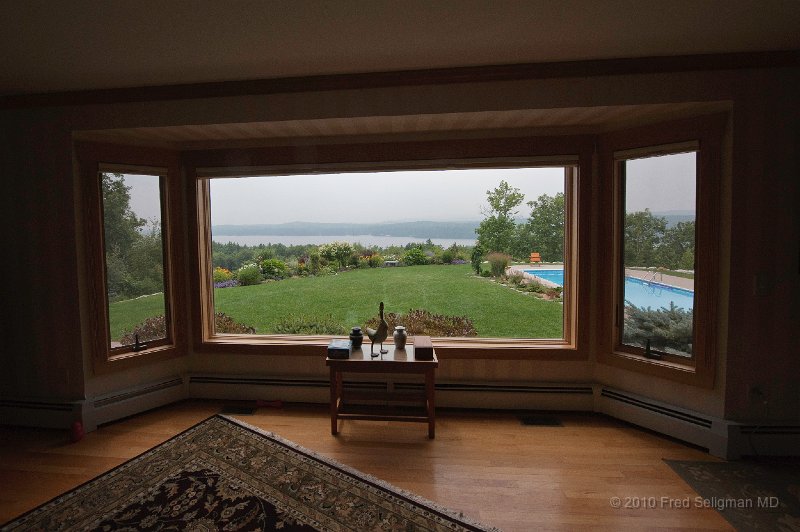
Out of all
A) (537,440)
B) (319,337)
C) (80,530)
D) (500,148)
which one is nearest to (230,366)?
(319,337)

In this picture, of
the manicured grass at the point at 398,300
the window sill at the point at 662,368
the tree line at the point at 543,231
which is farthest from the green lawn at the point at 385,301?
the window sill at the point at 662,368

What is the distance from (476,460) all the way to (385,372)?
0.86m

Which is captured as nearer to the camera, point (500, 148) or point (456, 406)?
point (500, 148)

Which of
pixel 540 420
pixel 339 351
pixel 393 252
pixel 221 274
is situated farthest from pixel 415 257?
pixel 221 274

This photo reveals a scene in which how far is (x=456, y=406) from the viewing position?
336cm

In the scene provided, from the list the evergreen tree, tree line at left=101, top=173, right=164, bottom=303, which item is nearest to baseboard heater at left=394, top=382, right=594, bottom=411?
the evergreen tree

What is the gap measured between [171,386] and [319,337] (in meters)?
1.37

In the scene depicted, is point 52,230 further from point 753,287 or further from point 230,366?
point 753,287

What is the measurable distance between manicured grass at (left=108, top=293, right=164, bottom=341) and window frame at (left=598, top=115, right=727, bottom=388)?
3798mm

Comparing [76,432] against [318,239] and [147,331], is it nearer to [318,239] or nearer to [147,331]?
[147,331]

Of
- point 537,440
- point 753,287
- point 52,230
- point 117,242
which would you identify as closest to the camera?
point 753,287

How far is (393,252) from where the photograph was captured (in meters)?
3.74

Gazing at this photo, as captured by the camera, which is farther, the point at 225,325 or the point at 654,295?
the point at 225,325

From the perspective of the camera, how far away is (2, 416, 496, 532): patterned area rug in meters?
2.02
